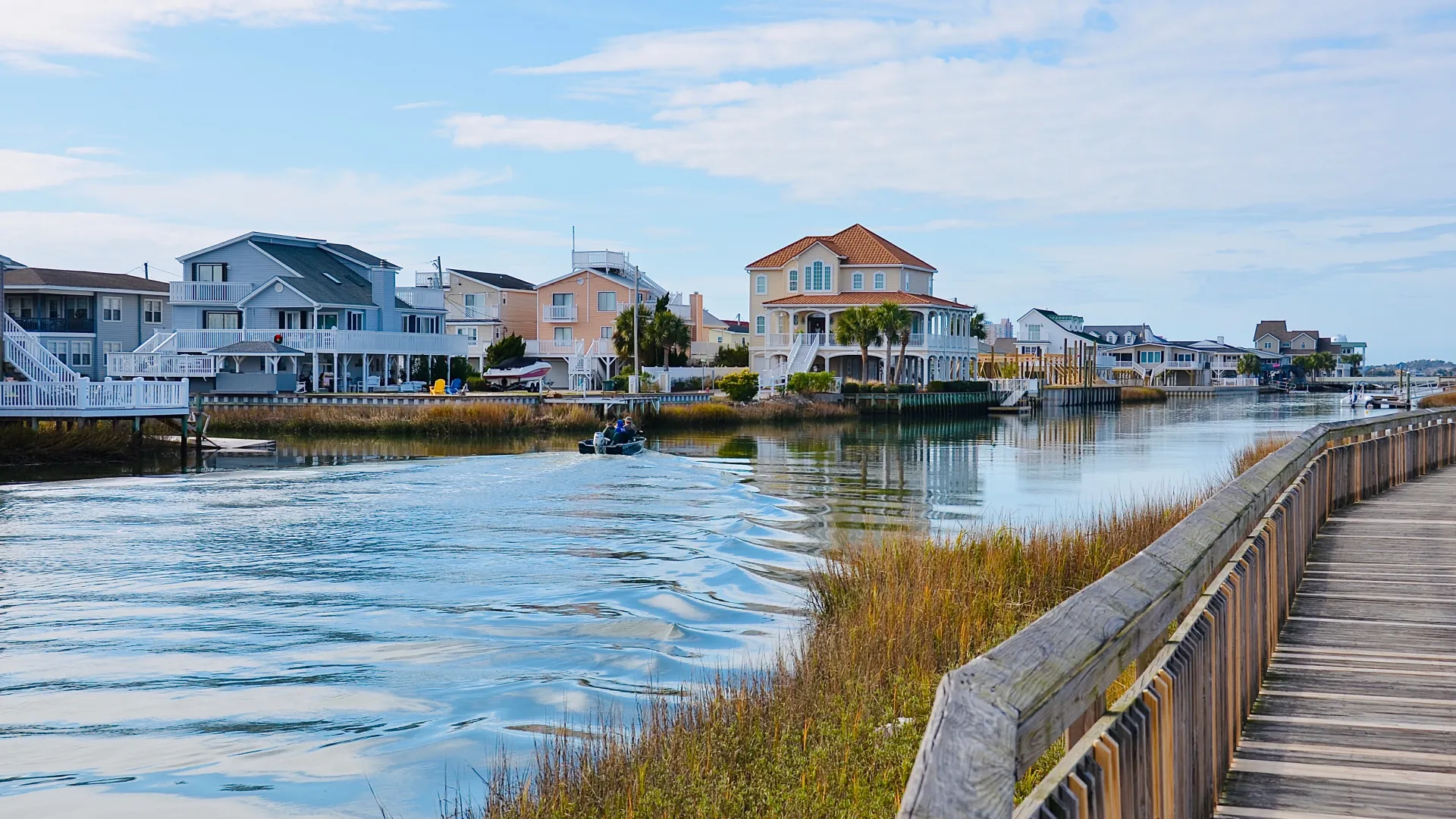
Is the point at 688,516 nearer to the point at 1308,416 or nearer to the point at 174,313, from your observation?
the point at 174,313

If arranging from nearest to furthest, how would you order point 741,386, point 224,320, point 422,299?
point 741,386 → point 224,320 → point 422,299

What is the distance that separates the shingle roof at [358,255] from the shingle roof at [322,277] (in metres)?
0.71

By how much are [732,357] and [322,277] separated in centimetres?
3190

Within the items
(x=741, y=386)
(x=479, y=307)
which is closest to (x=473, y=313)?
(x=479, y=307)

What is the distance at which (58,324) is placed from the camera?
6378 cm

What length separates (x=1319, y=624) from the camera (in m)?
8.66

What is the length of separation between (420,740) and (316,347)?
54.8m

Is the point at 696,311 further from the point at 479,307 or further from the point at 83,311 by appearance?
the point at 83,311

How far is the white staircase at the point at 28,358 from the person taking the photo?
38.1m

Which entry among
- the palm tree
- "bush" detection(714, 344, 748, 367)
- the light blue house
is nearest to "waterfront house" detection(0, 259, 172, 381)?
the light blue house

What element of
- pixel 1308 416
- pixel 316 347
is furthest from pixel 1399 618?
pixel 1308 416

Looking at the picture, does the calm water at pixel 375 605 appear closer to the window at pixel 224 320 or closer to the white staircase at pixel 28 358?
the white staircase at pixel 28 358

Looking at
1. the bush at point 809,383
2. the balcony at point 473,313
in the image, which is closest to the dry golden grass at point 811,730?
the bush at point 809,383

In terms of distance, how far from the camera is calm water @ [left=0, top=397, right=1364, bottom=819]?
9766mm
